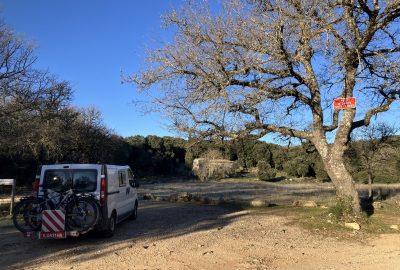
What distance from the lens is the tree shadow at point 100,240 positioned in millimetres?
9391

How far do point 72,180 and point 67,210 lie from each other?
944 mm

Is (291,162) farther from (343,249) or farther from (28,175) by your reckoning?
(343,249)

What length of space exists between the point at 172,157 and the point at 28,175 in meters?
27.6

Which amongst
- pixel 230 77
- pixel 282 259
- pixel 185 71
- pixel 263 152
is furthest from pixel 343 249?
pixel 263 152

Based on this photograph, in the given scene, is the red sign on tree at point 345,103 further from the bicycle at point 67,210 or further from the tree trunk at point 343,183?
the bicycle at point 67,210

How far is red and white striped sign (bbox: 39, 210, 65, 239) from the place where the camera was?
10406 mm

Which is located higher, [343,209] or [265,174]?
[265,174]

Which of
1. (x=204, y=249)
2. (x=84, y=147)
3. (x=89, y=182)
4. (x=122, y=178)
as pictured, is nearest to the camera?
(x=204, y=249)

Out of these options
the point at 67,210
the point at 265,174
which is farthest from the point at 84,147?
the point at 67,210

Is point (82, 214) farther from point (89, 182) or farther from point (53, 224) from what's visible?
point (89, 182)

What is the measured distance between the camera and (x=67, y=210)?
1080 cm

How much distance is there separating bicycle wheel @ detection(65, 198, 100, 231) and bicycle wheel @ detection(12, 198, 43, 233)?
69cm

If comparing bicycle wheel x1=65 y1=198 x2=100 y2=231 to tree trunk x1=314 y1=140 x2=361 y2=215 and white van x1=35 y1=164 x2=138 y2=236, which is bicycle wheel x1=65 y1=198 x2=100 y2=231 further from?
tree trunk x1=314 y1=140 x2=361 y2=215

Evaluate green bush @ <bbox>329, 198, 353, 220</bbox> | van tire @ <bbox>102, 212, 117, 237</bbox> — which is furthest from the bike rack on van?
green bush @ <bbox>329, 198, 353, 220</bbox>
